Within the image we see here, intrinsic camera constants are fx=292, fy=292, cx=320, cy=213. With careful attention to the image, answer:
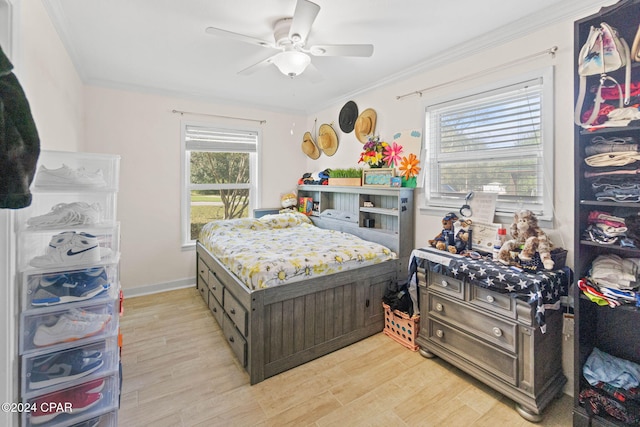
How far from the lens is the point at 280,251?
8.43 feet

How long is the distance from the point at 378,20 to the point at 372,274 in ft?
6.50

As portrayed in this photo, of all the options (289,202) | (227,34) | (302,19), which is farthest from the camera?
(289,202)

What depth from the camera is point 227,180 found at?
13.9 feet

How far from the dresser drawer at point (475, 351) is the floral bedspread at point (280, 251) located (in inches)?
29.3

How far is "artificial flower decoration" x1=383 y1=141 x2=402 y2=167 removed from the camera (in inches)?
121

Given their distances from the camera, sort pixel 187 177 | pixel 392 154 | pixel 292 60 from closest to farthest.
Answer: pixel 292 60 → pixel 392 154 → pixel 187 177

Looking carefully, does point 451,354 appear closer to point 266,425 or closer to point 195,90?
point 266,425

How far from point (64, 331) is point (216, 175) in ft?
9.84

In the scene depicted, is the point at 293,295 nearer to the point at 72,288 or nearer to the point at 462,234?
the point at 72,288

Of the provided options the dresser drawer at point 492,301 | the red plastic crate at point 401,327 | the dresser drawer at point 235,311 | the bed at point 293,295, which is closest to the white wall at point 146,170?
the bed at point 293,295

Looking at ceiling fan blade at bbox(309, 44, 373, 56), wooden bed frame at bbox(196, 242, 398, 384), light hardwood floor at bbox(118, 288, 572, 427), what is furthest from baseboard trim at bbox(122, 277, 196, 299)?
ceiling fan blade at bbox(309, 44, 373, 56)

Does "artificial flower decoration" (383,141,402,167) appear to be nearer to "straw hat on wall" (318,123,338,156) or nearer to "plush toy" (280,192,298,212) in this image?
"straw hat on wall" (318,123,338,156)

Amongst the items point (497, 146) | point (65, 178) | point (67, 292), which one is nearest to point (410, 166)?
point (497, 146)

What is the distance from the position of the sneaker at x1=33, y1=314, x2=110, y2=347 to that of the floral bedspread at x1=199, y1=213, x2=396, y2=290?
2.96 ft
